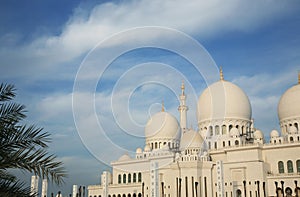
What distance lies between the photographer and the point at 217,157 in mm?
39969

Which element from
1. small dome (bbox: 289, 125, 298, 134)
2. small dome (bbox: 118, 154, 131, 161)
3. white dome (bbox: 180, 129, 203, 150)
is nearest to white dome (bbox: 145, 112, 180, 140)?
small dome (bbox: 118, 154, 131, 161)

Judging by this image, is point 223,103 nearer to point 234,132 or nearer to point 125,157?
point 234,132

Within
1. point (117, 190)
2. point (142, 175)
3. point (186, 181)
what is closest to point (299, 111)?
point (186, 181)

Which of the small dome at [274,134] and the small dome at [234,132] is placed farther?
the small dome at [234,132]

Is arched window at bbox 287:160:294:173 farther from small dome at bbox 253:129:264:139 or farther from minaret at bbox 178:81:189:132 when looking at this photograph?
minaret at bbox 178:81:189:132

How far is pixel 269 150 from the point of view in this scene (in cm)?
3725

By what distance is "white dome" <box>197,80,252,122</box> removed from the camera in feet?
143

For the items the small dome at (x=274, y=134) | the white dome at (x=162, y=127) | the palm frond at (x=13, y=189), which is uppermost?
the white dome at (x=162, y=127)

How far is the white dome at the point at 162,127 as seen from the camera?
161 ft

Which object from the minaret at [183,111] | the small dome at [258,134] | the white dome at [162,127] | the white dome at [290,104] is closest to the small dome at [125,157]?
the white dome at [162,127]

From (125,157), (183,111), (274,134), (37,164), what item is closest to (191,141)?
(274,134)

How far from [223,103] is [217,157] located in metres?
7.88

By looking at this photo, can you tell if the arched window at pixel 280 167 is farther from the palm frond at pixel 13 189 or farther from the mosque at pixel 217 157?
the palm frond at pixel 13 189

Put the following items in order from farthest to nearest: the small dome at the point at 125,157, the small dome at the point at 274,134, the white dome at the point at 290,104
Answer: the small dome at the point at 125,157, the white dome at the point at 290,104, the small dome at the point at 274,134
